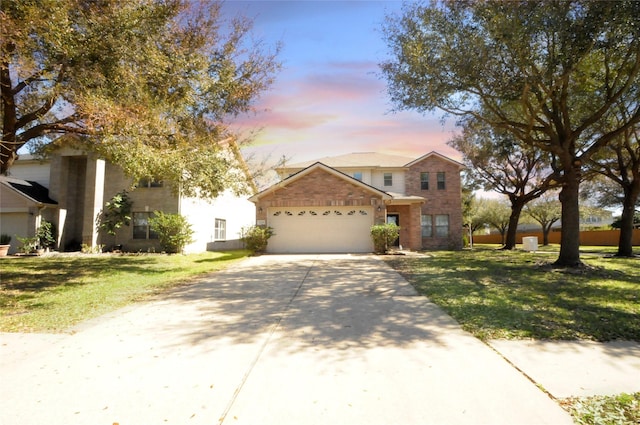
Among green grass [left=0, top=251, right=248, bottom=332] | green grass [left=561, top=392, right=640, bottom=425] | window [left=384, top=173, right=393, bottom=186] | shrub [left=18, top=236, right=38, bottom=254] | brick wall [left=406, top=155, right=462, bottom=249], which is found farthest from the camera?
window [left=384, top=173, right=393, bottom=186]

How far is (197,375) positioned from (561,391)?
3.47 meters

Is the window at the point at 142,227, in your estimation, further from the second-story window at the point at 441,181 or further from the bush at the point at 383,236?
the second-story window at the point at 441,181

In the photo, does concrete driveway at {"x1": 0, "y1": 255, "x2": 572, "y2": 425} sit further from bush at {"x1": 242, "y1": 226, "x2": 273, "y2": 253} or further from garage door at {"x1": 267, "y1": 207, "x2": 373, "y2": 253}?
garage door at {"x1": 267, "y1": 207, "x2": 373, "y2": 253}

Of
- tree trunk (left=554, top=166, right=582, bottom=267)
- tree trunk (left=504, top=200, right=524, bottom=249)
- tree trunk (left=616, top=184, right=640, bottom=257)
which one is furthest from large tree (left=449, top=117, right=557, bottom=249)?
tree trunk (left=554, top=166, right=582, bottom=267)

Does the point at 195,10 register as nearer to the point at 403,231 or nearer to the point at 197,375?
the point at 197,375

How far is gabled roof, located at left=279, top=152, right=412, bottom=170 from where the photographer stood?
25.8m

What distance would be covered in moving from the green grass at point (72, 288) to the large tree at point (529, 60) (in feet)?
32.8

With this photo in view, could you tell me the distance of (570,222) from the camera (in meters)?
12.4

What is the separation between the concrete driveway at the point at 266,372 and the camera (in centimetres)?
300

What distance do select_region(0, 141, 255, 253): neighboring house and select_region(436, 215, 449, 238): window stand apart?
15.0 metres

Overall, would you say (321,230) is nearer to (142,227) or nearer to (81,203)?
(142,227)

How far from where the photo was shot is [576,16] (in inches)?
387

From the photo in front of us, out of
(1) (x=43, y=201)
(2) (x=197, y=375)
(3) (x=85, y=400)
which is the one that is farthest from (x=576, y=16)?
(1) (x=43, y=201)

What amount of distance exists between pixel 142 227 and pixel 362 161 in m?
15.1
